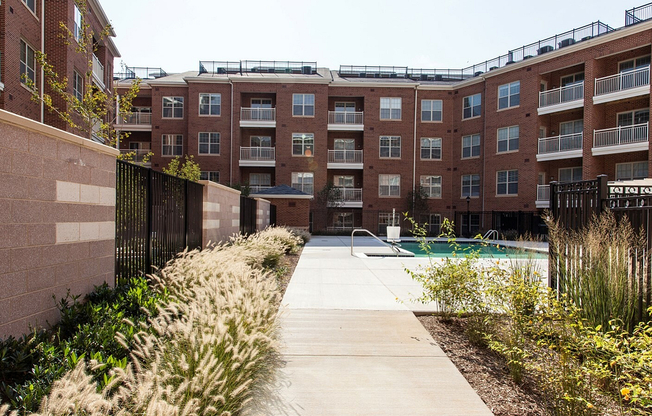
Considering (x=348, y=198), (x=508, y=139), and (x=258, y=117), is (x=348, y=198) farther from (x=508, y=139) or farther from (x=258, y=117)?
(x=508, y=139)

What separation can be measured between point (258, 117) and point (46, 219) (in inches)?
1210

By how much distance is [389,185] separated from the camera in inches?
1359

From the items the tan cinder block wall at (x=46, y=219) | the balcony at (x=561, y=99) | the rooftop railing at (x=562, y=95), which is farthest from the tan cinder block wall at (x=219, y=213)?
the rooftop railing at (x=562, y=95)

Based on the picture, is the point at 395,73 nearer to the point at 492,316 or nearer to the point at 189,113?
the point at 189,113

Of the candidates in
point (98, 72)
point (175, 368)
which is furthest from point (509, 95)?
point (175, 368)

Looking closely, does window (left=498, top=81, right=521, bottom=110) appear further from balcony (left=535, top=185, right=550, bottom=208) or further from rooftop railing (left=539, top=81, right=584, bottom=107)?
balcony (left=535, top=185, right=550, bottom=208)

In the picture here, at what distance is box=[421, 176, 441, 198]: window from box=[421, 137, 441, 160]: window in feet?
5.48

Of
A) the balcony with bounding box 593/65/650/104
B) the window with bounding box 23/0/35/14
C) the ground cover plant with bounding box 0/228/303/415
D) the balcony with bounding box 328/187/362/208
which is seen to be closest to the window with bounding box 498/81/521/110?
the balcony with bounding box 593/65/650/104

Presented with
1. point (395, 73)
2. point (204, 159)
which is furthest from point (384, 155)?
point (204, 159)

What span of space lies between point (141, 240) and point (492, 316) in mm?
4991

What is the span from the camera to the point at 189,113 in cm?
3312

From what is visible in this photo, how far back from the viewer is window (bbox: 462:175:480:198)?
33059 mm

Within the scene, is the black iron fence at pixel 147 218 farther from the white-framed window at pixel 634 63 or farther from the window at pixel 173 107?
the white-framed window at pixel 634 63

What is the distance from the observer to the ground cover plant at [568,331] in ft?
10.2
